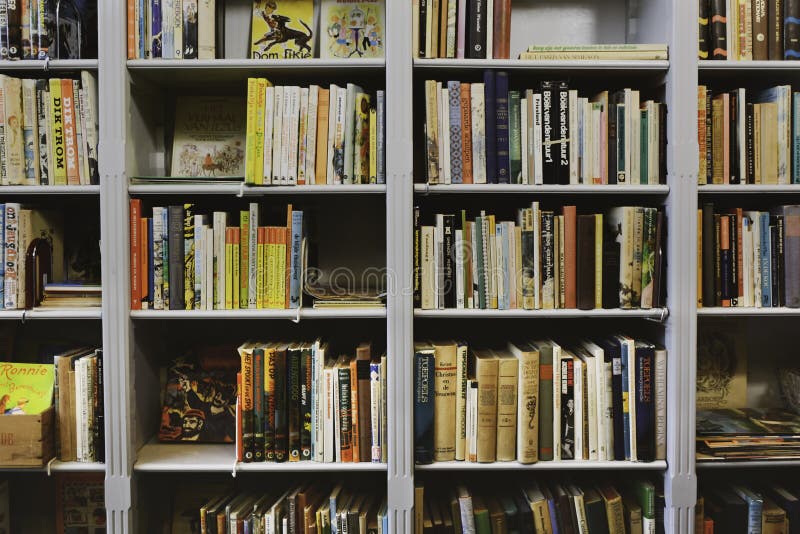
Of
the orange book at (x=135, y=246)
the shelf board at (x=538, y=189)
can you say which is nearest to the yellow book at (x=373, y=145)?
the shelf board at (x=538, y=189)

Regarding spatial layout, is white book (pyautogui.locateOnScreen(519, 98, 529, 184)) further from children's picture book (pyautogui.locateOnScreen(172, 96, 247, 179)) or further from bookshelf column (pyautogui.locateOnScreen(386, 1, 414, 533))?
children's picture book (pyautogui.locateOnScreen(172, 96, 247, 179))

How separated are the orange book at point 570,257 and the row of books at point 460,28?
0.50 m

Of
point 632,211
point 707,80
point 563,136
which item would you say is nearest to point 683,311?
point 632,211

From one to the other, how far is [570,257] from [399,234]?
492 mm

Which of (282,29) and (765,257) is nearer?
(765,257)

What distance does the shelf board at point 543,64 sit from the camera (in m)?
1.57

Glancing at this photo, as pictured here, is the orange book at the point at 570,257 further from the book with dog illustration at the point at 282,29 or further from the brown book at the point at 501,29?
the book with dog illustration at the point at 282,29

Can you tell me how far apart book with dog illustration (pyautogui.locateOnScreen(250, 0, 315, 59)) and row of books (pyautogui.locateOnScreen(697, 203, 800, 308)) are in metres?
1.29

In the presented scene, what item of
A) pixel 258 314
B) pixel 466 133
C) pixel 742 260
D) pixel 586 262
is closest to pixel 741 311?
pixel 742 260

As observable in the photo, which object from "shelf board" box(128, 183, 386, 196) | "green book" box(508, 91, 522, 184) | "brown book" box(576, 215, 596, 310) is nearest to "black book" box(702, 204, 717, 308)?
"brown book" box(576, 215, 596, 310)

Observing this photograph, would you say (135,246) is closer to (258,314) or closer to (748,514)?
(258,314)

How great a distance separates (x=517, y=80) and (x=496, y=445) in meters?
1.09

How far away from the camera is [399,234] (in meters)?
1.55

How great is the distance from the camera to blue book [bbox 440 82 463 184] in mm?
1575
